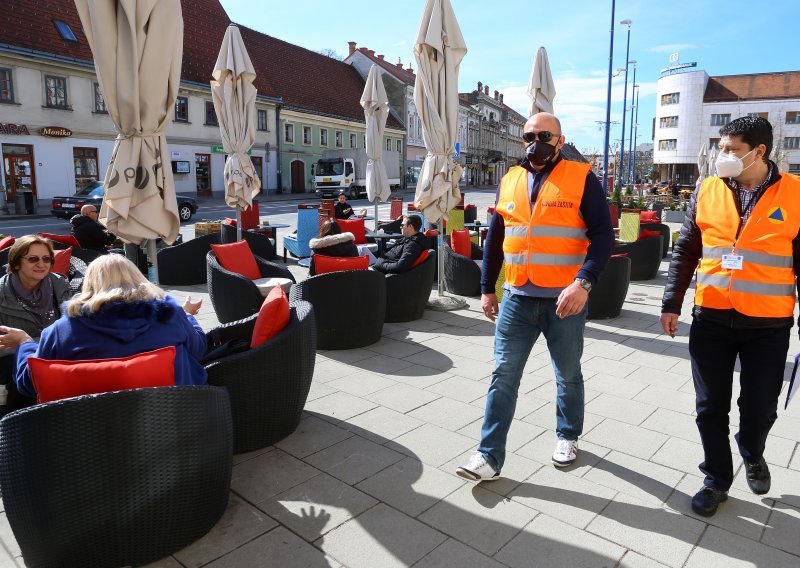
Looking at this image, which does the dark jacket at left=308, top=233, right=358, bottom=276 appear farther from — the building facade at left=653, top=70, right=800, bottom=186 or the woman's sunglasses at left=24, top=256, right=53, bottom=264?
the building facade at left=653, top=70, right=800, bottom=186

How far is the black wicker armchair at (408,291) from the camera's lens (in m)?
6.58

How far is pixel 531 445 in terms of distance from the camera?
12.0ft

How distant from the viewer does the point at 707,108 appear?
72.1 metres

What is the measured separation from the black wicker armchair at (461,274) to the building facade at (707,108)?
6993 centimetres

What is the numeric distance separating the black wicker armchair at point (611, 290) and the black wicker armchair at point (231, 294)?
3.73m

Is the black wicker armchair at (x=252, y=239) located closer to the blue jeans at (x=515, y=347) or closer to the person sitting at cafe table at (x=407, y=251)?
the person sitting at cafe table at (x=407, y=251)

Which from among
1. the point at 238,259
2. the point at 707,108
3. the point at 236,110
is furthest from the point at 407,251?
the point at 707,108

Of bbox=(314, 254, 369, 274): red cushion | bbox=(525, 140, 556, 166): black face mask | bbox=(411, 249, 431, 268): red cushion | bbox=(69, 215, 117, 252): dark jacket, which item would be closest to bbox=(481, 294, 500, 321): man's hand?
bbox=(525, 140, 556, 166): black face mask

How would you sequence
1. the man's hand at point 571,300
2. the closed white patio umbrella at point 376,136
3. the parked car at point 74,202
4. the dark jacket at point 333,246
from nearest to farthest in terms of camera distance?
the man's hand at point 571,300 < the dark jacket at point 333,246 < the closed white patio umbrella at point 376,136 < the parked car at point 74,202

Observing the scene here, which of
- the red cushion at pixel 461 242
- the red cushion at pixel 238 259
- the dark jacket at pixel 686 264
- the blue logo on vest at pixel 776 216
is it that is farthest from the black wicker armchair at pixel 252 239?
the blue logo on vest at pixel 776 216

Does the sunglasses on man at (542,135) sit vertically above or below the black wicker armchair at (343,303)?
above

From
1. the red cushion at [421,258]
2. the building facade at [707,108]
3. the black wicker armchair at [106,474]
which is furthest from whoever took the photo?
the building facade at [707,108]

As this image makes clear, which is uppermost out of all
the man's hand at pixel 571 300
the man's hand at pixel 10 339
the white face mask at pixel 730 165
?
the white face mask at pixel 730 165

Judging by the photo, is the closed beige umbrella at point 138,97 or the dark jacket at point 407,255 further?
the dark jacket at point 407,255
